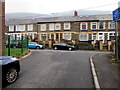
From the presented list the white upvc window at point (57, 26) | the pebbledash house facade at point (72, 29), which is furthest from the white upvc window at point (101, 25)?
the white upvc window at point (57, 26)

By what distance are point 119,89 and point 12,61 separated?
4.21m

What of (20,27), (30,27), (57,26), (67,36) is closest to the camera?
(67,36)

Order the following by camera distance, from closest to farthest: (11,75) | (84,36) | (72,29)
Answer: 1. (11,75)
2. (84,36)
3. (72,29)

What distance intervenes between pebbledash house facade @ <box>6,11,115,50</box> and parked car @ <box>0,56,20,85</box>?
24.5 m

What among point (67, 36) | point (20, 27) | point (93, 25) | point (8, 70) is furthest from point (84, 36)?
point (8, 70)

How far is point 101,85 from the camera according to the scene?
5227 mm

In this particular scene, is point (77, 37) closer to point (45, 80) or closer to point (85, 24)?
point (85, 24)

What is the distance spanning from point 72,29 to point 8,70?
29.1m

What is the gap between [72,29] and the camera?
111 ft

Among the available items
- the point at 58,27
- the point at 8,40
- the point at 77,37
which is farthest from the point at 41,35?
the point at 8,40

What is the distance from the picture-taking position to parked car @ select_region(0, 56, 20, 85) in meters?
5.45

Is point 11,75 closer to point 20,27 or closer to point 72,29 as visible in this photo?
point 72,29

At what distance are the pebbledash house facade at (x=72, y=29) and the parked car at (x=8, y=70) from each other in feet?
80.4

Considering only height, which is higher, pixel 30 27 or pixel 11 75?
pixel 30 27
